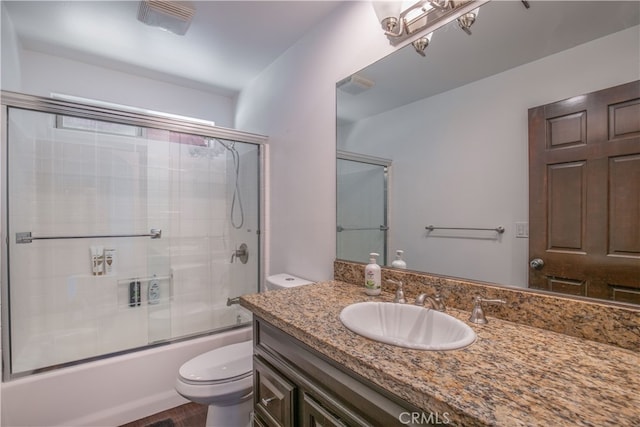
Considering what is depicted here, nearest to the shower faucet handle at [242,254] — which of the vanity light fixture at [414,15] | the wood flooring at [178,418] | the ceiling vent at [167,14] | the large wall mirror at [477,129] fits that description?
the wood flooring at [178,418]

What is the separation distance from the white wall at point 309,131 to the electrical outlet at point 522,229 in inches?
36.5

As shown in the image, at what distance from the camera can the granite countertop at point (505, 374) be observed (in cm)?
51

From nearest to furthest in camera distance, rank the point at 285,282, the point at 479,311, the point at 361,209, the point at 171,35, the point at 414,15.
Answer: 1. the point at 479,311
2. the point at 414,15
3. the point at 361,209
4. the point at 285,282
5. the point at 171,35

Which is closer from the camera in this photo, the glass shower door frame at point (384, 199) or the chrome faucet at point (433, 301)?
the chrome faucet at point (433, 301)

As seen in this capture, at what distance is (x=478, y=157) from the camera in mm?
1101

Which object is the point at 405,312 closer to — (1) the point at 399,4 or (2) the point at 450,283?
(2) the point at 450,283

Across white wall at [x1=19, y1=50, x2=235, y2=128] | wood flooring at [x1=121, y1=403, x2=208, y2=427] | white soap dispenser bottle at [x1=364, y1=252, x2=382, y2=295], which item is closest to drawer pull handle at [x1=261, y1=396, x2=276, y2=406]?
white soap dispenser bottle at [x1=364, y1=252, x2=382, y2=295]

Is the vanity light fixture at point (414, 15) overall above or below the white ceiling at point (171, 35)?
below

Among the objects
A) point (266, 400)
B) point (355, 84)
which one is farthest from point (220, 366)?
point (355, 84)

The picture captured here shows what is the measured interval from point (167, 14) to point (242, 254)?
1.73m

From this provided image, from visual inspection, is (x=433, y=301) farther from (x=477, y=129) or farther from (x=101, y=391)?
(x=101, y=391)

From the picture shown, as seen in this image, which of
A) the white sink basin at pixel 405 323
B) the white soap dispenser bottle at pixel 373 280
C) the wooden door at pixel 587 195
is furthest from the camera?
the white soap dispenser bottle at pixel 373 280

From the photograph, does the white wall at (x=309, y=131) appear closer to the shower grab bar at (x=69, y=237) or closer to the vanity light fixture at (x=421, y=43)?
the vanity light fixture at (x=421, y=43)

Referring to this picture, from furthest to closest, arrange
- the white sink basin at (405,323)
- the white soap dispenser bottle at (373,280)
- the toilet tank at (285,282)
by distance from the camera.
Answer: the toilet tank at (285,282) → the white soap dispenser bottle at (373,280) → the white sink basin at (405,323)
